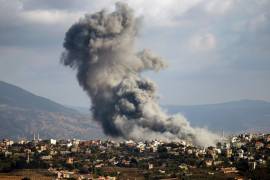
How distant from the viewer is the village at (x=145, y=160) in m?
79.4

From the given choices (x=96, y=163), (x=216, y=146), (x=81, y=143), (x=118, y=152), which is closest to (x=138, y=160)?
(x=96, y=163)

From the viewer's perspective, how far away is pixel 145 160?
9262 centimetres

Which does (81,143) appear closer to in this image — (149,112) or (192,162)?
(149,112)

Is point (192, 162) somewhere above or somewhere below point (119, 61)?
below

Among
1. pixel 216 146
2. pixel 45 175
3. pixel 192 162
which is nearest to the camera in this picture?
pixel 45 175

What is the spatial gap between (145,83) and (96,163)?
15.9m

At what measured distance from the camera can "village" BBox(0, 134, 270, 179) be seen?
7941cm

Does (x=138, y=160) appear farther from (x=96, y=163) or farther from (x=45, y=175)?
(x=45, y=175)

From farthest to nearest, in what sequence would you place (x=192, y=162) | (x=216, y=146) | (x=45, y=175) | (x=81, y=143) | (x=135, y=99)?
(x=81, y=143), (x=216, y=146), (x=135, y=99), (x=192, y=162), (x=45, y=175)

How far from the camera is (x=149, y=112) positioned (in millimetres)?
98812

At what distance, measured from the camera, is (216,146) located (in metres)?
107

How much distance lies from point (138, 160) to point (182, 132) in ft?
44.0

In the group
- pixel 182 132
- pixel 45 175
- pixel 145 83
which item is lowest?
pixel 45 175

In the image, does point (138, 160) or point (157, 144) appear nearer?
point (138, 160)
